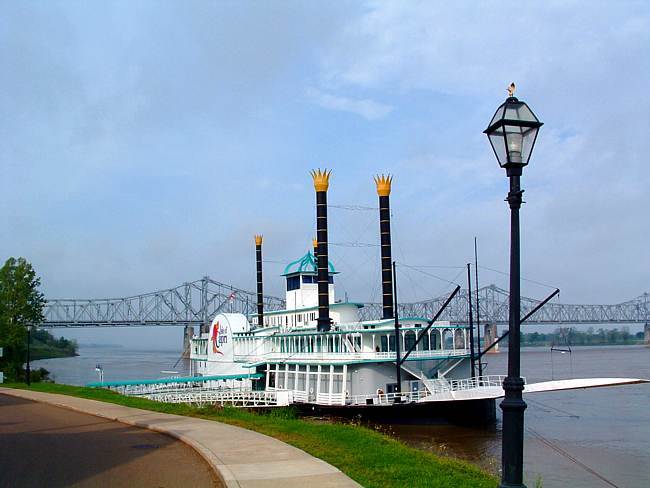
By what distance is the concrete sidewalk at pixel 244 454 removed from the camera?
1023 centimetres

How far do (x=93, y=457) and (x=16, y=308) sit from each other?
44935mm

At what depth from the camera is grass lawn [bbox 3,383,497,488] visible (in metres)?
10.9

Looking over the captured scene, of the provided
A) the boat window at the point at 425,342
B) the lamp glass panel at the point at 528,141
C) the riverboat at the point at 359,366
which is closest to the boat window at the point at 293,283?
the riverboat at the point at 359,366

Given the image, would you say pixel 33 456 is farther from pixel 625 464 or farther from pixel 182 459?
pixel 625 464

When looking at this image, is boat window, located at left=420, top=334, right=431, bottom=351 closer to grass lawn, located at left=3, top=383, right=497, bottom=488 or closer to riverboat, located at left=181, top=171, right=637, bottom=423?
riverboat, located at left=181, top=171, right=637, bottom=423

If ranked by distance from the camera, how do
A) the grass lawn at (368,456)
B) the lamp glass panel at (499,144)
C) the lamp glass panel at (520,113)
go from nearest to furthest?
the lamp glass panel at (520,113), the lamp glass panel at (499,144), the grass lawn at (368,456)

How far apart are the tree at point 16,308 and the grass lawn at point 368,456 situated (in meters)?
37.3

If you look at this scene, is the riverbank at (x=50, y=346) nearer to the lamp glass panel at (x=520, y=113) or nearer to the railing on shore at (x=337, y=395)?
the railing on shore at (x=337, y=395)

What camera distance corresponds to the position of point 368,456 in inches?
498

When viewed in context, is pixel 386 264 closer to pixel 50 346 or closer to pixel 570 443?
pixel 570 443

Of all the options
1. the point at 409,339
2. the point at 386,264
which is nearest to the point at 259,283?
the point at 386,264

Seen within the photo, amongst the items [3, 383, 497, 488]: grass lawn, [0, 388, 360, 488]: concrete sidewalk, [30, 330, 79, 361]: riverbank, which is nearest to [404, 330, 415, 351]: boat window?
[3, 383, 497, 488]: grass lawn

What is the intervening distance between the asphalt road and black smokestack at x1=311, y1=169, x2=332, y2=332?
65.4ft

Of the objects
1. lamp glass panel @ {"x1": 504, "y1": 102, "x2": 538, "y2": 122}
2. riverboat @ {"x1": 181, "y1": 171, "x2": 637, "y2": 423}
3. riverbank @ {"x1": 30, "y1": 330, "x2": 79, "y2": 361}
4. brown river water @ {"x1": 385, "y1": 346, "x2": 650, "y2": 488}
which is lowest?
riverbank @ {"x1": 30, "y1": 330, "x2": 79, "y2": 361}
